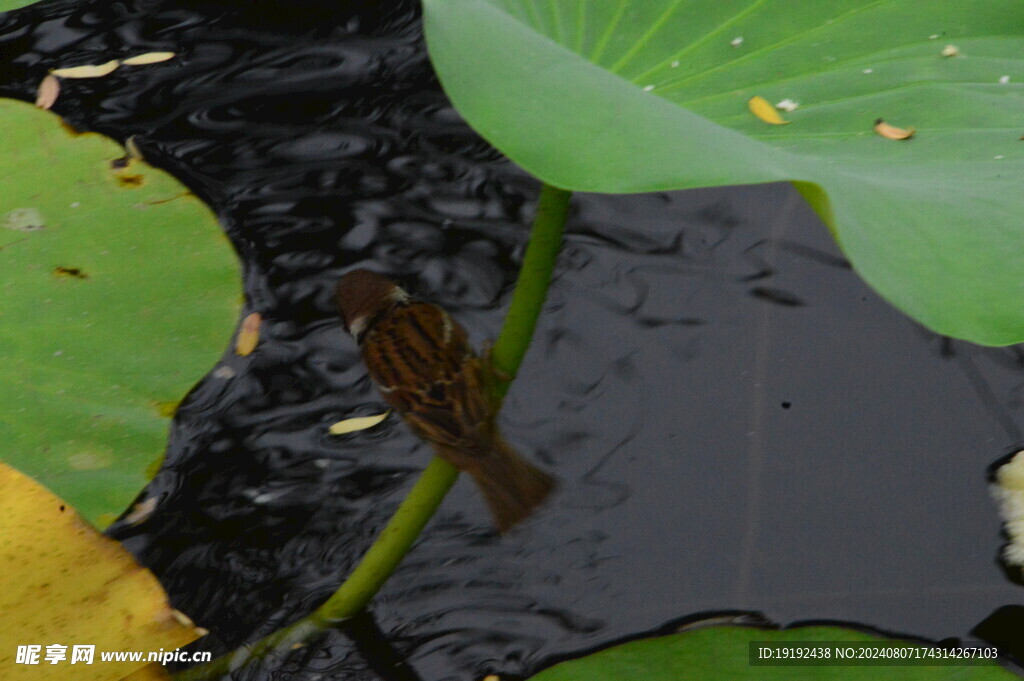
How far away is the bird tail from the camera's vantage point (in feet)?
5.22

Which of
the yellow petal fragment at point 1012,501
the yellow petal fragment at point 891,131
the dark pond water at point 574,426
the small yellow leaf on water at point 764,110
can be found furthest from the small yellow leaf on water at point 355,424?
the yellow petal fragment at point 1012,501

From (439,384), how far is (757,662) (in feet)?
2.48

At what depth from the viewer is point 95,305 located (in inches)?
66.5

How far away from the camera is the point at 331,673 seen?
152cm

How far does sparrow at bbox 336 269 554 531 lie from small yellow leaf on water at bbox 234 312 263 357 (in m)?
0.22

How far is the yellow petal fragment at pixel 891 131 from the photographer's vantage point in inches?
52.2

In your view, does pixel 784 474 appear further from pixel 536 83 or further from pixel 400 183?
pixel 400 183

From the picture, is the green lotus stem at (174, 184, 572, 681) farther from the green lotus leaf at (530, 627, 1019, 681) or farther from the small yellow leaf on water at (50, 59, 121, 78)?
the small yellow leaf on water at (50, 59, 121, 78)

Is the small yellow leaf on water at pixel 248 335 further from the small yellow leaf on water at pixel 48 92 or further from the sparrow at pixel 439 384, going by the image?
the small yellow leaf on water at pixel 48 92

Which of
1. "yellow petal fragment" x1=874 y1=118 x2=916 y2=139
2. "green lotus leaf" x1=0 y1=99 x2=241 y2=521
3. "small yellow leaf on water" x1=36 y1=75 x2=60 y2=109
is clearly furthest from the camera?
"small yellow leaf on water" x1=36 y1=75 x2=60 y2=109

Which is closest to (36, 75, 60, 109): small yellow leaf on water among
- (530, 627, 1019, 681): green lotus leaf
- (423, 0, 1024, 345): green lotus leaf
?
(423, 0, 1024, 345): green lotus leaf

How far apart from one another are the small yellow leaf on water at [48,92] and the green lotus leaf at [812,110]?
1.64 metres

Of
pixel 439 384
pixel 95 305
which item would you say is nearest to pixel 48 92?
pixel 95 305

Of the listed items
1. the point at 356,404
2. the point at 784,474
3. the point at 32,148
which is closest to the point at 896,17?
the point at 784,474
